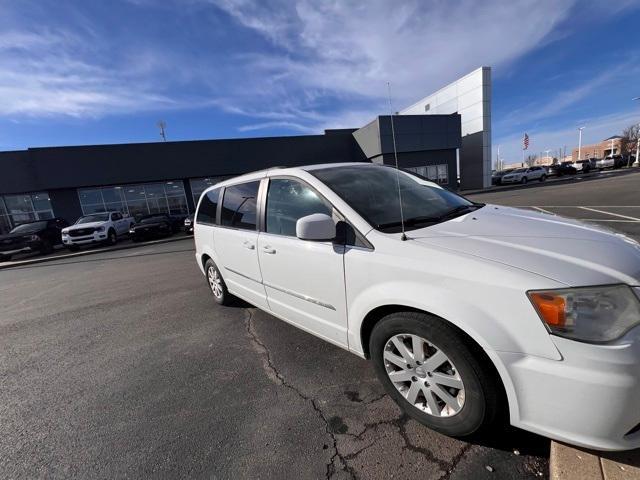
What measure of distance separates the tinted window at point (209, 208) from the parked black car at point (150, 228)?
14083 mm

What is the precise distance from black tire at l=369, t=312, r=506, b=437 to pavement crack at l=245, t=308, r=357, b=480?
23.2 inches

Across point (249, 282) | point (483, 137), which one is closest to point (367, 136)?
point (483, 137)

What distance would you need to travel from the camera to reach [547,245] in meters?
1.80

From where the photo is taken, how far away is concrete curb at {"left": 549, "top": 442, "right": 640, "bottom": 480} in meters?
1.50

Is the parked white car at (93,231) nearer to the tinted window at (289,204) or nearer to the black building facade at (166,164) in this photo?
the black building facade at (166,164)

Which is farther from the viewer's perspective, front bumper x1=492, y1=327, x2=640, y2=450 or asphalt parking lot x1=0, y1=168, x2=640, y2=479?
asphalt parking lot x1=0, y1=168, x2=640, y2=479

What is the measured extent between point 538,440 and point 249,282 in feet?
9.05

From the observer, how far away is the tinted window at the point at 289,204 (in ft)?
8.69

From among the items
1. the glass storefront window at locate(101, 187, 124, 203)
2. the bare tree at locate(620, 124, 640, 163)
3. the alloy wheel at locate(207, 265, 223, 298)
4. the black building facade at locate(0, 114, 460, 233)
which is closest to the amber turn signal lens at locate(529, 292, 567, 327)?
the alloy wheel at locate(207, 265, 223, 298)

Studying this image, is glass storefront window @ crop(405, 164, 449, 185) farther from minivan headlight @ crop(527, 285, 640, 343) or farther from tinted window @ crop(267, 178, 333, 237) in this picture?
minivan headlight @ crop(527, 285, 640, 343)

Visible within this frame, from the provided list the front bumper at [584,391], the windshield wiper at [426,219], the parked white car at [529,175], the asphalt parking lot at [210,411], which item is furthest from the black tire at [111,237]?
the parked white car at [529,175]

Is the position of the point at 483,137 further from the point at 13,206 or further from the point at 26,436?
the point at 13,206

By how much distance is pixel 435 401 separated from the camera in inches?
78.1

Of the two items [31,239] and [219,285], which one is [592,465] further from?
[31,239]
